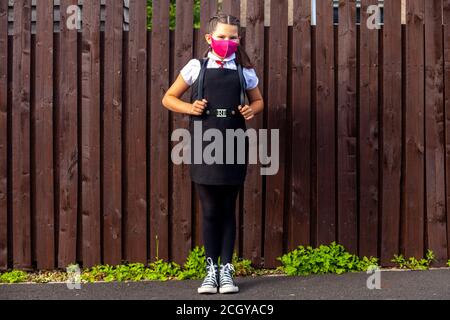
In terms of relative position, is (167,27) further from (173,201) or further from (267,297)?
(267,297)

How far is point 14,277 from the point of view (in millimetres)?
5258

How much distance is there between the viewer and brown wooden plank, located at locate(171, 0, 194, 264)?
528 centimetres

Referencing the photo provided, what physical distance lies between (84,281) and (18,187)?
33.4 inches

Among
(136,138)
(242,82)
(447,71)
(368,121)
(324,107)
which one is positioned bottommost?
(136,138)

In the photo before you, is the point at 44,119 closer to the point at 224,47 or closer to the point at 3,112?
the point at 3,112

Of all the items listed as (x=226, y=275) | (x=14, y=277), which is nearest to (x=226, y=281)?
(x=226, y=275)

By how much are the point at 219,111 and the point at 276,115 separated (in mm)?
886

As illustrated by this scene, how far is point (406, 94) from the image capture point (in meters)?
5.35

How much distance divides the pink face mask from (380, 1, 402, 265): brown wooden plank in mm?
1381

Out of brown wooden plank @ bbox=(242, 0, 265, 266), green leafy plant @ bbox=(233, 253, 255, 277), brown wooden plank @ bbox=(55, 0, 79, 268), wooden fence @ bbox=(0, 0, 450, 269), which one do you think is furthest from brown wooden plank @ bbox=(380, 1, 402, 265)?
brown wooden plank @ bbox=(55, 0, 79, 268)

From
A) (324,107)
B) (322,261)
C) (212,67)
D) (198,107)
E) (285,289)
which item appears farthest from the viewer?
(324,107)

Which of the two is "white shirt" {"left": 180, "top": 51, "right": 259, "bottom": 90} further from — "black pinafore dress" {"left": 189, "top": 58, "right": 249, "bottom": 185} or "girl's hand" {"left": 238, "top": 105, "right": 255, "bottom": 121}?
"girl's hand" {"left": 238, "top": 105, "right": 255, "bottom": 121}

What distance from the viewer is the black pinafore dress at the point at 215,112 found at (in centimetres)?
450

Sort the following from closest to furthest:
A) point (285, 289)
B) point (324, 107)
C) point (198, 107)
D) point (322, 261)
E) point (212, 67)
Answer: point (198, 107) < point (212, 67) < point (285, 289) < point (322, 261) < point (324, 107)
